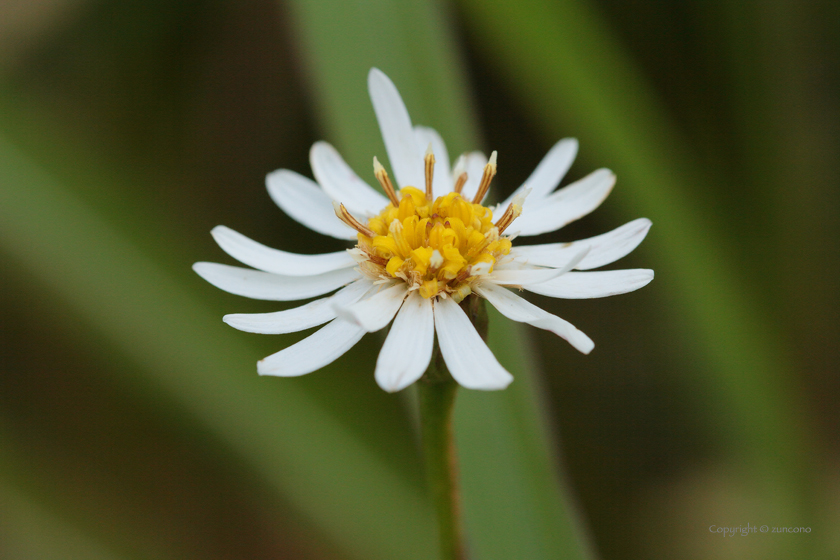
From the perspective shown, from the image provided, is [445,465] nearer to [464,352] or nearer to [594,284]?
[464,352]

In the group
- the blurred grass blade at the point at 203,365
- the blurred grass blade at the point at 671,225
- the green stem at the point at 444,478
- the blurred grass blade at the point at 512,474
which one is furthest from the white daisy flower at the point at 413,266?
the blurred grass blade at the point at 203,365

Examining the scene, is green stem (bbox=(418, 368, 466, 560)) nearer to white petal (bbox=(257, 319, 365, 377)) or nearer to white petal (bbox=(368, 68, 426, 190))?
white petal (bbox=(257, 319, 365, 377))

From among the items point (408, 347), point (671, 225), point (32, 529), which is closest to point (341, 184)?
point (408, 347)

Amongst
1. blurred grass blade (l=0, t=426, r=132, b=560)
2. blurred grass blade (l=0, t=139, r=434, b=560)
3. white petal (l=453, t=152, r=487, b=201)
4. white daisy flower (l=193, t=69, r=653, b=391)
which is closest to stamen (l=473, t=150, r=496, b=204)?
white daisy flower (l=193, t=69, r=653, b=391)

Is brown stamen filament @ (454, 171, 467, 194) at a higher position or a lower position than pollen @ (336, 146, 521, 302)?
higher

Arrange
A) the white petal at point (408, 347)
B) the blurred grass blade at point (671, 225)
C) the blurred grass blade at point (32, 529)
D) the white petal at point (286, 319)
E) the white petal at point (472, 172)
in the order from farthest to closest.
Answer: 1. the blurred grass blade at point (32, 529)
2. the blurred grass blade at point (671, 225)
3. the white petal at point (472, 172)
4. the white petal at point (286, 319)
5. the white petal at point (408, 347)

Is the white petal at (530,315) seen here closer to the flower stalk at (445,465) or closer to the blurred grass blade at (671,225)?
the flower stalk at (445,465)

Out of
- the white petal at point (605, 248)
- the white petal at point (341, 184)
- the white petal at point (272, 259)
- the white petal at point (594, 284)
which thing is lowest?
the white petal at point (594, 284)
